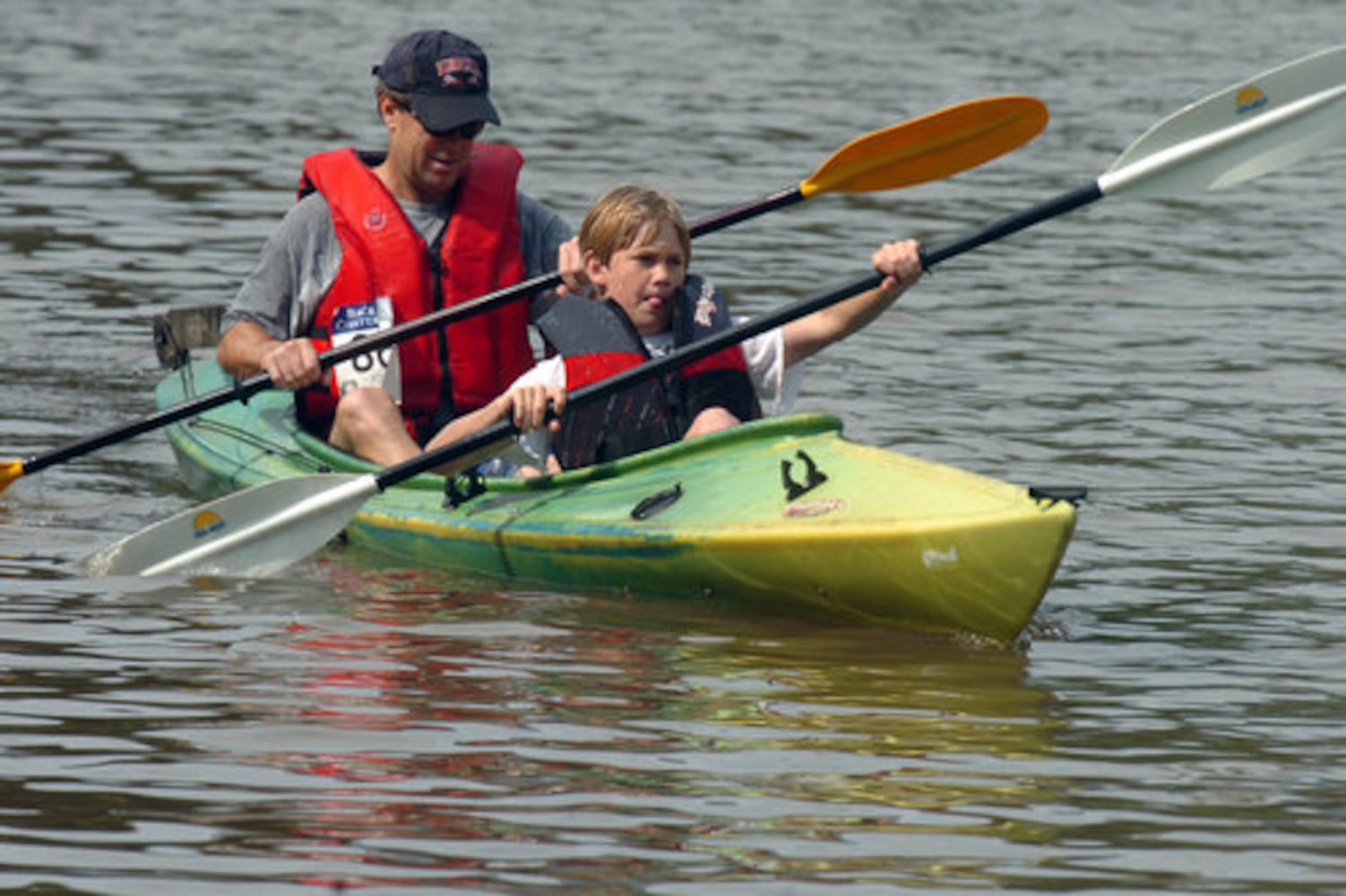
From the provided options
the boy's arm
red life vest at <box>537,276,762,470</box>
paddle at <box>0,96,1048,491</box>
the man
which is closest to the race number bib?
the man

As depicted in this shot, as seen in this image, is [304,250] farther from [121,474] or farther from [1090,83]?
[1090,83]

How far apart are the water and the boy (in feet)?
1.65

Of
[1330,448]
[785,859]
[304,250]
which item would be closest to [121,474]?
[304,250]

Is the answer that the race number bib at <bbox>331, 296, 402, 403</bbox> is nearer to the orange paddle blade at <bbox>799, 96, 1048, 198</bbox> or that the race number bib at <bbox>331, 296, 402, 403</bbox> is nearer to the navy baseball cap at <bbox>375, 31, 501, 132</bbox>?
the navy baseball cap at <bbox>375, 31, 501, 132</bbox>

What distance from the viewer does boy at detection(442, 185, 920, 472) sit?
709 centimetres

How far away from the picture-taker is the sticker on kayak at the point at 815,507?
259 inches

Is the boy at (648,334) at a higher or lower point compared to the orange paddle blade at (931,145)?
lower

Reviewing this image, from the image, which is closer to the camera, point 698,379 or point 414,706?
point 414,706

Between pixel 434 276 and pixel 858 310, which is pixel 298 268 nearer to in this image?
pixel 434 276

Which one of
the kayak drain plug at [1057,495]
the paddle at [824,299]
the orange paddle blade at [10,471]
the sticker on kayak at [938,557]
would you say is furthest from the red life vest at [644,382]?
the orange paddle blade at [10,471]

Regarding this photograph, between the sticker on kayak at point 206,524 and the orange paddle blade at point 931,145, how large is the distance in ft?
6.54

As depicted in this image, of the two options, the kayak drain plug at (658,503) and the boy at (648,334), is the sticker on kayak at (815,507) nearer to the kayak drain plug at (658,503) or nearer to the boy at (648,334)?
the kayak drain plug at (658,503)

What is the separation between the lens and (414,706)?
5.86 metres

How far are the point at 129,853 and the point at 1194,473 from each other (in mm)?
4979
